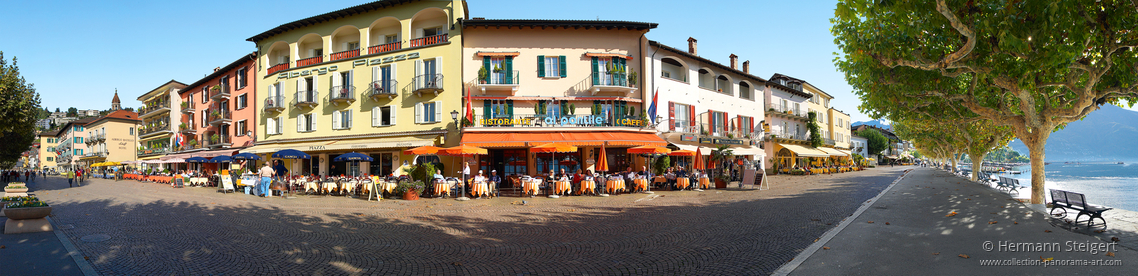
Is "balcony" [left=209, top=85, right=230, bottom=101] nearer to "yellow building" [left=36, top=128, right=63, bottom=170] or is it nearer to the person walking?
the person walking

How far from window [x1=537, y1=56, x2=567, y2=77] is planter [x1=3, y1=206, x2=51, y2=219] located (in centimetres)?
1701

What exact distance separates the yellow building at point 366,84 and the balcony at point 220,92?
28.4 feet

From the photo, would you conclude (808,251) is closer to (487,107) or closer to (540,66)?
(540,66)

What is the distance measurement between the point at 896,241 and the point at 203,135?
155ft

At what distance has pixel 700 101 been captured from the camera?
2789cm

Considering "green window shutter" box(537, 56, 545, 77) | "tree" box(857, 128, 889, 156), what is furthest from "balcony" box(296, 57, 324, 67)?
"tree" box(857, 128, 889, 156)

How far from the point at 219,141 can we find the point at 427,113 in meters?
22.8

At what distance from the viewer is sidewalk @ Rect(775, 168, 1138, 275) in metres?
5.60

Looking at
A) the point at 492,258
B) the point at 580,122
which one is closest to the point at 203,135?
the point at 580,122

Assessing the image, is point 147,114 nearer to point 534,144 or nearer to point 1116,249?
point 534,144

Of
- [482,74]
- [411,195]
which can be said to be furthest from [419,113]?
[411,195]

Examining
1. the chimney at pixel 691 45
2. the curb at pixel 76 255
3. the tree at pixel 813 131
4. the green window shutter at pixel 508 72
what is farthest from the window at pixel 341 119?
the tree at pixel 813 131

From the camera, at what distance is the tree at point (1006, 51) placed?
8016 mm

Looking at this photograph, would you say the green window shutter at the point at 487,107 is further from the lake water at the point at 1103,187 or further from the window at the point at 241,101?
the lake water at the point at 1103,187
